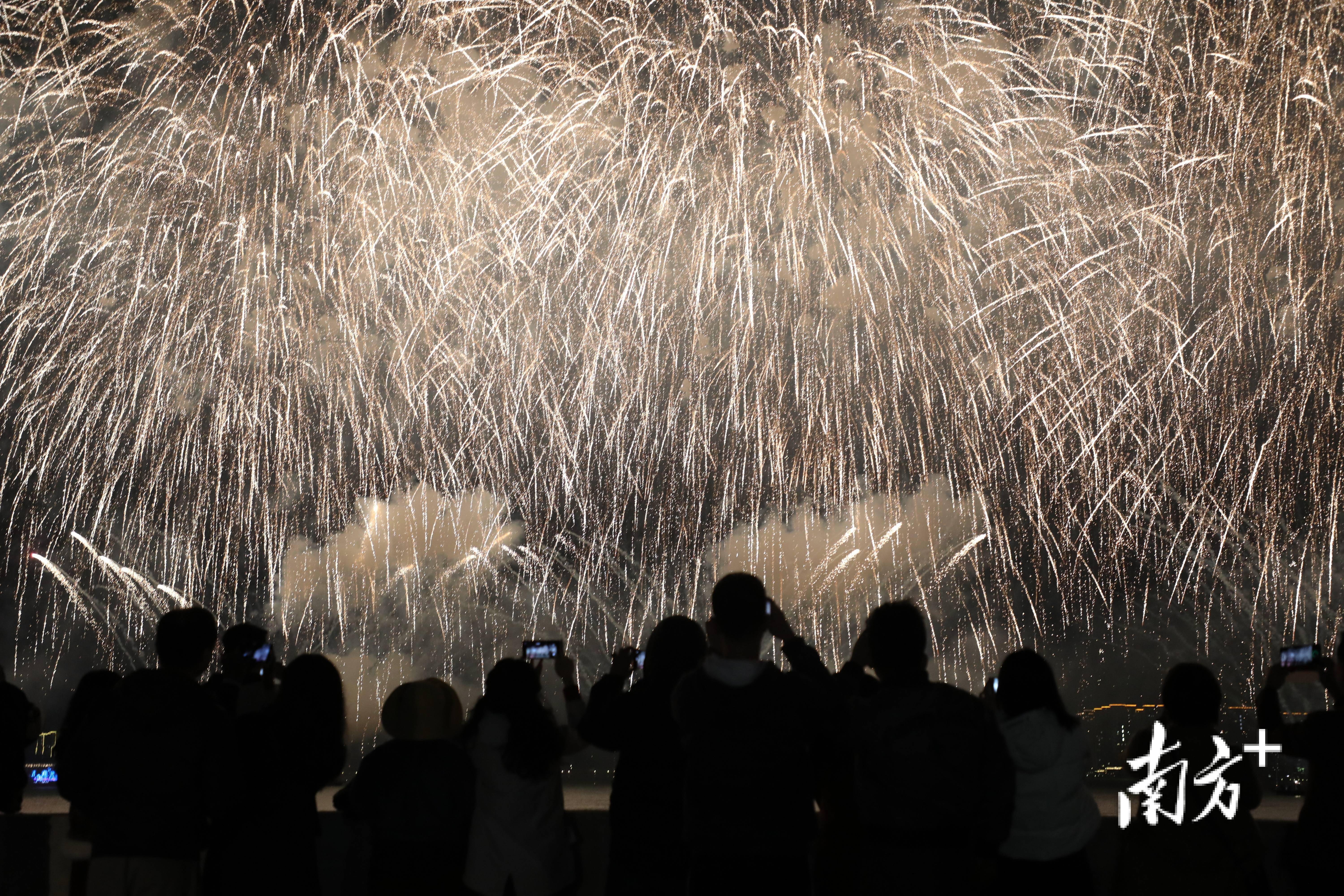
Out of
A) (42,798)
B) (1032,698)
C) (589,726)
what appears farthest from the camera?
(42,798)

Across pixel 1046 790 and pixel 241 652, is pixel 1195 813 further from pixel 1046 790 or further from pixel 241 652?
pixel 241 652

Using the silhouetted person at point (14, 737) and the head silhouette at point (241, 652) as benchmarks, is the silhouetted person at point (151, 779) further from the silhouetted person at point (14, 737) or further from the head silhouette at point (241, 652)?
the silhouetted person at point (14, 737)

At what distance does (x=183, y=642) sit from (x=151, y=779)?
68 cm

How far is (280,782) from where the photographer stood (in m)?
5.87

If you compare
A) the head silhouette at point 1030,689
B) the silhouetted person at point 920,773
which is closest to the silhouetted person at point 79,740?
the silhouetted person at point 920,773

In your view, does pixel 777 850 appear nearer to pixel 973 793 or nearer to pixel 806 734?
pixel 806 734

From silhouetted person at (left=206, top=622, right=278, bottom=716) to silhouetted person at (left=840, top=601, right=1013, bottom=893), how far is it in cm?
368

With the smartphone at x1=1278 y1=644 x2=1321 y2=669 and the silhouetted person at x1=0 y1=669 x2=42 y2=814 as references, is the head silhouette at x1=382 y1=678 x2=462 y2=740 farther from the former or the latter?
the smartphone at x1=1278 y1=644 x2=1321 y2=669

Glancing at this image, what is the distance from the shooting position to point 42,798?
10023 millimetres

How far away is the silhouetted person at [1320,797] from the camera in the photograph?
5980mm

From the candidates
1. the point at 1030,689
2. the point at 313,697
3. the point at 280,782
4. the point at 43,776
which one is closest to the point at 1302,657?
the point at 1030,689

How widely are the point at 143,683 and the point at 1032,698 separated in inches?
175

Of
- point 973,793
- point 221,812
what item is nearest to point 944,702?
point 973,793

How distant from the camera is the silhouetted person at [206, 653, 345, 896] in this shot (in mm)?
5801
